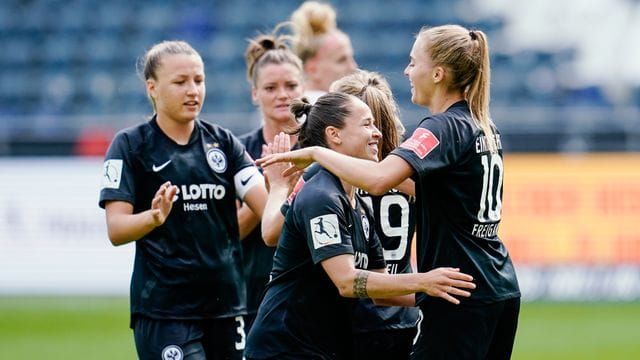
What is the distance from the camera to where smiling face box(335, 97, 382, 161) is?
16.8ft

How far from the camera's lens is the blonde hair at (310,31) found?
7914mm

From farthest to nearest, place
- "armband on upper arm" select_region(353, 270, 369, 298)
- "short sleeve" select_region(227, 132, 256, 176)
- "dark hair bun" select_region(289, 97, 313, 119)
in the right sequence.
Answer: "short sleeve" select_region(227, 132, 256, 176)
"dark hair bun" select_region(289, 97, 313, 119)
"armband on upper arm" select_region(353, 270, 369, 298)

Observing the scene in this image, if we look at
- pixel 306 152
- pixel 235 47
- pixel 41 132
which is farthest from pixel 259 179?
pixel 235 47

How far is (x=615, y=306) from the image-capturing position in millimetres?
13617

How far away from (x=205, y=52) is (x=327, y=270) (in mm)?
14015

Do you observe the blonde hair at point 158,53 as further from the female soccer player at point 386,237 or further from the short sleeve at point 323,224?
the short sleeve at point 323,224

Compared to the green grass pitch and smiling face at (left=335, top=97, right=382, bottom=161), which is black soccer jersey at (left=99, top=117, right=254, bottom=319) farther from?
the green grass pitch

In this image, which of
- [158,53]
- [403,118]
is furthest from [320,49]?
[403,118]

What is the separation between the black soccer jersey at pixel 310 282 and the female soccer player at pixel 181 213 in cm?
120

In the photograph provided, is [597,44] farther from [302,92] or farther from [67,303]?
[302,92]

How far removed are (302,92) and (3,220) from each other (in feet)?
25.4

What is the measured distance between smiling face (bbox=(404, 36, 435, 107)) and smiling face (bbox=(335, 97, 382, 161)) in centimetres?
28

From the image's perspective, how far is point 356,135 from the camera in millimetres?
5117

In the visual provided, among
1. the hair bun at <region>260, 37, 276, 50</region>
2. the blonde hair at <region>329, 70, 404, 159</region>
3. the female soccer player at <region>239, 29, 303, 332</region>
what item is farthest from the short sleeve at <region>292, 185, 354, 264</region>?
the hair bun at <region>260, 37, 276, 50</region>
